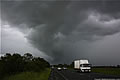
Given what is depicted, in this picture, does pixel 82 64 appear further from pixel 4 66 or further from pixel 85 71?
pixel 4 66

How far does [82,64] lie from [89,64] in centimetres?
185

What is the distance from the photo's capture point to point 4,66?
57312mm

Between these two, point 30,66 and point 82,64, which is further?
point 30,66

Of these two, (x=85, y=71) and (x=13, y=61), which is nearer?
(x=85, y=71)

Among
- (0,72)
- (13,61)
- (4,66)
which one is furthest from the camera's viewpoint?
(13,61)

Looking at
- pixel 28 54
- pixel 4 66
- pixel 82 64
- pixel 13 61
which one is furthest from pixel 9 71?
pixel 28 54

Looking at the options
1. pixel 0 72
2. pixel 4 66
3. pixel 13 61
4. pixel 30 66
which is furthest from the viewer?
pixel 30 66

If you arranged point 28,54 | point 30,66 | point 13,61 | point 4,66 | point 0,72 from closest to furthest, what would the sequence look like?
point 0,72 → point 4,66 → point 13,61 → point 30,66 → point 28,54

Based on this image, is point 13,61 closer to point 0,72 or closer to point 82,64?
point 0,72

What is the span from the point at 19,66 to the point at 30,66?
151 inches

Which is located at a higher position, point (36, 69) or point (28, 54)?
point (28, 54)

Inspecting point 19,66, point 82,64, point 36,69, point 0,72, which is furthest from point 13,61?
point 82,64

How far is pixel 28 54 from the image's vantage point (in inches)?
3777

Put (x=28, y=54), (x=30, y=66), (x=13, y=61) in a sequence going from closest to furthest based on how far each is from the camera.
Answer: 1. (x=13, y=61)
2. (x=30, y=66)
3. (x=28, y=54)
